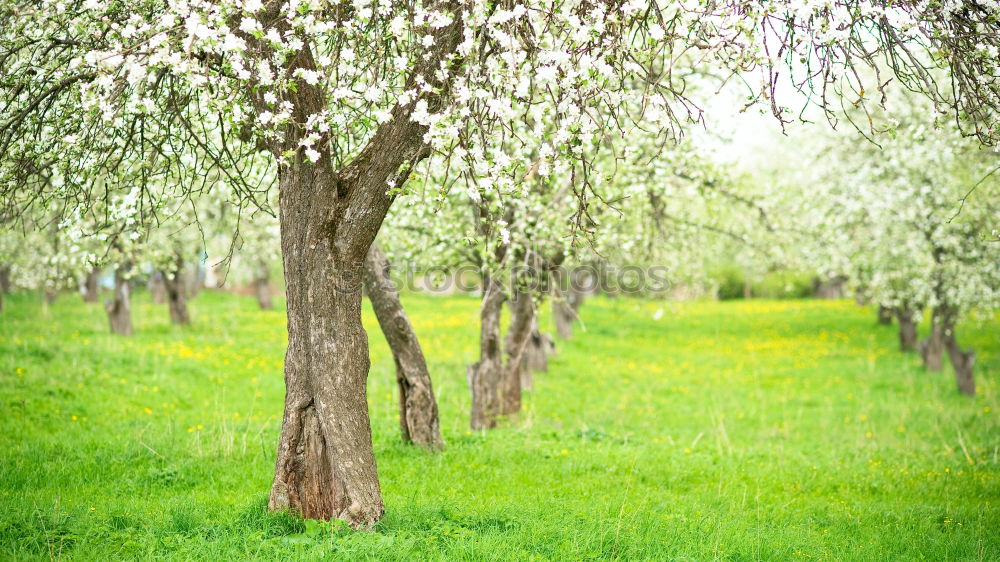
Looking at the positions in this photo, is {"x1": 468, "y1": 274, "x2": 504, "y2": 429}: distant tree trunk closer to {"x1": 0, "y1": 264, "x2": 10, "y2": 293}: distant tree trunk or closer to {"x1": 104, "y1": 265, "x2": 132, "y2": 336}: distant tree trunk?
{"x1": 104, "y1": 265, "x2": 132, "y2": 336}: distant tree trunk

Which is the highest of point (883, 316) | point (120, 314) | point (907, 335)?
point (120, 314)

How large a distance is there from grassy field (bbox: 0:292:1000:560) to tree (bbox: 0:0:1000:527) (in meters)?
1.27

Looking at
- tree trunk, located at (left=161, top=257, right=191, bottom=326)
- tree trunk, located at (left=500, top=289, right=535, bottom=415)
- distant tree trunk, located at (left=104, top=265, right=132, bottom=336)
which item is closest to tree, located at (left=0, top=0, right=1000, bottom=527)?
tree trunk, located at (left=500, top=289, right=535, bottom=415)

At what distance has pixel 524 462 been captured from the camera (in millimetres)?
10844

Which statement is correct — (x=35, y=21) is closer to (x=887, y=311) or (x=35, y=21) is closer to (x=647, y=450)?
(x=647, y=450)

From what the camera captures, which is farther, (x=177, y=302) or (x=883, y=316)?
(x=883, y=316)

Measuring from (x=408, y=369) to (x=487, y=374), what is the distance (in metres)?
3.32

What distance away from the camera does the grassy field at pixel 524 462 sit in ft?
23.1

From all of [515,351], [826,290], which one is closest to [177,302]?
[515,351]

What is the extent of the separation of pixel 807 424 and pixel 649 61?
14.1 m

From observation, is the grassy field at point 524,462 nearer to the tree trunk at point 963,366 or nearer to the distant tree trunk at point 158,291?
the tree trunk at point 963,366

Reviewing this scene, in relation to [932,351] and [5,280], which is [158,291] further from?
[932,351]

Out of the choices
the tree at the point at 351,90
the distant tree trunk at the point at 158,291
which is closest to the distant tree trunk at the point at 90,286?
the distant tree trunk at the point at 158,291

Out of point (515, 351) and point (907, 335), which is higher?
point (515, 351)
